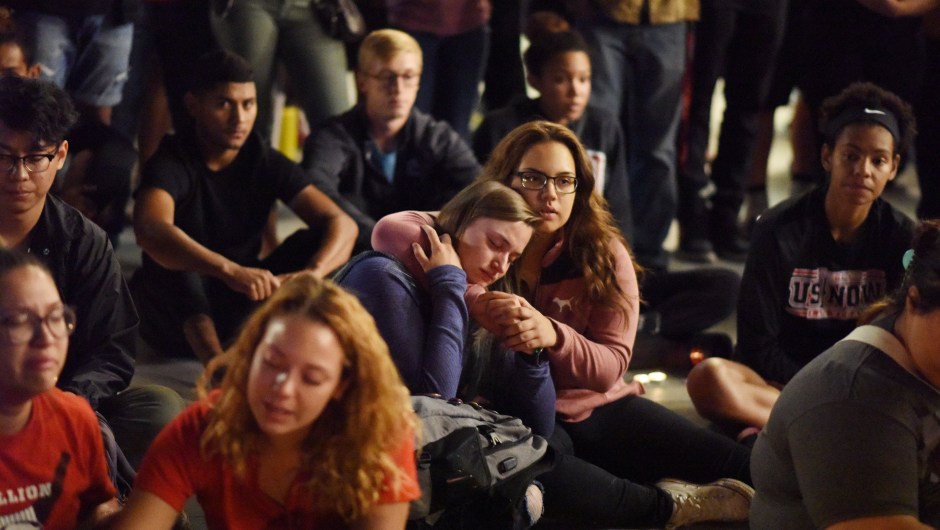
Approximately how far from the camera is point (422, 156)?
4.16 metres

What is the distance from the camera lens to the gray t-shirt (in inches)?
77.5

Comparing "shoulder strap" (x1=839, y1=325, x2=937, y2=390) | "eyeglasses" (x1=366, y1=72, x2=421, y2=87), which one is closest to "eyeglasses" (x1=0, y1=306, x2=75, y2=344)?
"shoulder strap" (x1=839, y1=325, x2=937, y2=390)

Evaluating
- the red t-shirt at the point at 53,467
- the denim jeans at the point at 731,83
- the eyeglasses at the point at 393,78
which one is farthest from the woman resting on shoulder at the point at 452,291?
the denim jeans at the point at 731,83

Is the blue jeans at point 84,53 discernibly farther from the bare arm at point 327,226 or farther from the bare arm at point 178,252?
the bare arm at point 327,226

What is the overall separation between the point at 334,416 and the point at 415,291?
68 cm

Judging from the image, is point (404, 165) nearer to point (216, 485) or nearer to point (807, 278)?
point (807, 278)

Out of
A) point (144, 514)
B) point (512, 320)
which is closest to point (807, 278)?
point (512, 320)

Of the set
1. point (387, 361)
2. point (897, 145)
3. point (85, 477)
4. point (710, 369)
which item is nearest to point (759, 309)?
point (710, 369)

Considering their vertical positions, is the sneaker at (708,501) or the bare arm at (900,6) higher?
the bare arm at (900,6)

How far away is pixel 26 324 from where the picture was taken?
6.40 feet

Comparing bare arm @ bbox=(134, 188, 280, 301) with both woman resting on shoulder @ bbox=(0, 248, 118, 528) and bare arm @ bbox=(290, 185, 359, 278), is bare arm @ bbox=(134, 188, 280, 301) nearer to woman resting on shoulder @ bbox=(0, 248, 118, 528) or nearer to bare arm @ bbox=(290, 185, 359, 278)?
bare arm @ bbox=(290, 185, 359, 278)

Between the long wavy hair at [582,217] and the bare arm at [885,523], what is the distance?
1.00 m

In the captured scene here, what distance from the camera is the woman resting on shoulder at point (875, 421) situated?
1970mm

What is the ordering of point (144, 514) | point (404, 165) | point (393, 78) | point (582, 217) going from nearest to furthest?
point (144, 514) → point (582, 217) → point (393, 78) → point (404, 165)
